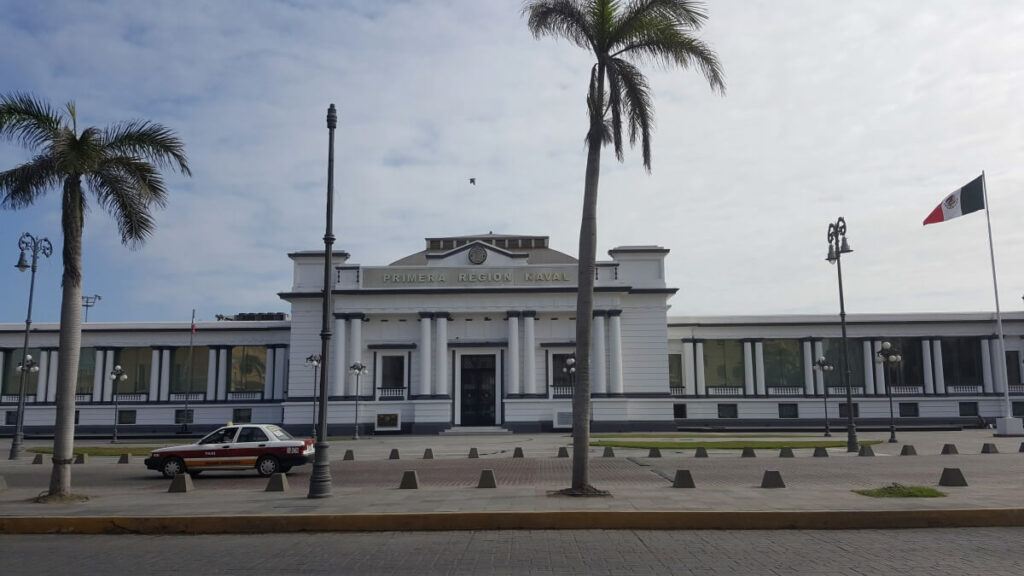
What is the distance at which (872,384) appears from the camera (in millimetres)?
57906

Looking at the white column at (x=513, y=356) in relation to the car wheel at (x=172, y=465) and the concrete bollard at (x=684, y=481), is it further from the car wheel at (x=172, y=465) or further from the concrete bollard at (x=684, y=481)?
the concrete bollard at (x=684, y=481)

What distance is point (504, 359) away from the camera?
2069 inches

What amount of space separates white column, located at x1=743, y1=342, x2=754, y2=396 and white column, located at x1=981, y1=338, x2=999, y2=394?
1726cm

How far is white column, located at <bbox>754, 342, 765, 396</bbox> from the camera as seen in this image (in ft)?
190

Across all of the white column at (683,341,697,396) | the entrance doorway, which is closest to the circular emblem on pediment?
the entrance doorway

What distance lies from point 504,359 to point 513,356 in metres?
1.60

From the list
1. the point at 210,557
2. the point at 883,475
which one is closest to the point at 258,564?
the point at 210,557

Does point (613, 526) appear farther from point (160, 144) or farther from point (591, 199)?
point (160, 144)

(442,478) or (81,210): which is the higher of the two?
(81,210)

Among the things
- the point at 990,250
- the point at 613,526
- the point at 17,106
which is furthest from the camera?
the point at 990,250

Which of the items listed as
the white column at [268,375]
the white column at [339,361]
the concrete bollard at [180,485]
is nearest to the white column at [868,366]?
the white column at [339,361]

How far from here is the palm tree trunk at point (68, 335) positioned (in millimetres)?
16766

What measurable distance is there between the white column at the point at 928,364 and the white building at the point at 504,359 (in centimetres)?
14

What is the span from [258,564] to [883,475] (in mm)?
17867
